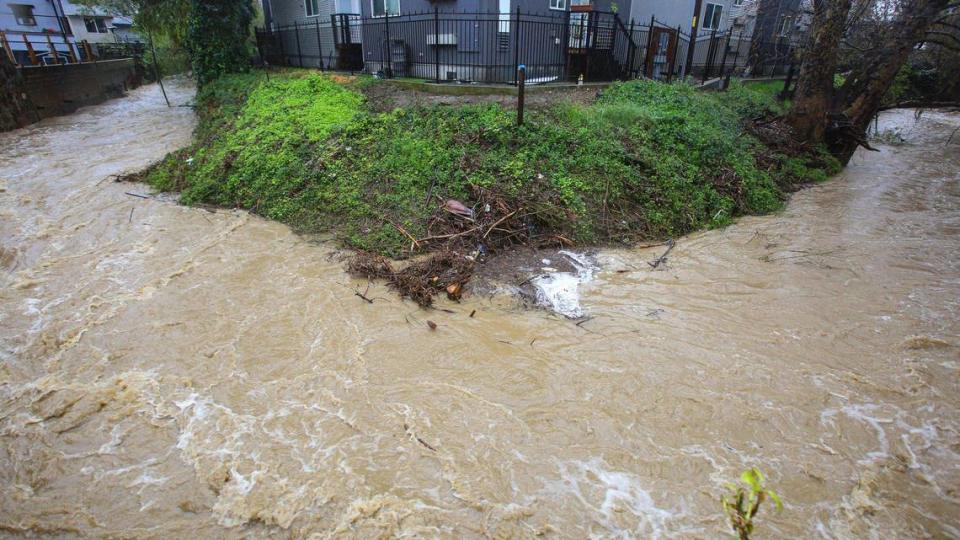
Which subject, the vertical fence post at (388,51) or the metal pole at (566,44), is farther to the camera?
the vertical fence post at (388,51)

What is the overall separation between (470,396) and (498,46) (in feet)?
35.8

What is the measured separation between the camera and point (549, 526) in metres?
3.78

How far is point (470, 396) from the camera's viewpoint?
4996 millimetres

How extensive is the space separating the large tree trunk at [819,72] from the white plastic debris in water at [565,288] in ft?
29.9

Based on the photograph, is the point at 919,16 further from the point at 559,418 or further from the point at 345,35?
the point at 345,35

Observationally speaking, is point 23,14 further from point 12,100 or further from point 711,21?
point 711,21

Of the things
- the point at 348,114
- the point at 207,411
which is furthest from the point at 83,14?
the point at 207,411

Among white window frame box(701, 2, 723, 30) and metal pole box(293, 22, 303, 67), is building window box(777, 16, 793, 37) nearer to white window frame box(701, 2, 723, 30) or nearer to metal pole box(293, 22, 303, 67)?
white window frame box(701, 2, 723, 30)

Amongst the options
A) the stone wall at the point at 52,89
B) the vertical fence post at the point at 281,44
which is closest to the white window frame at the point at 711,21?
the vertical fence post at the point at 281,44

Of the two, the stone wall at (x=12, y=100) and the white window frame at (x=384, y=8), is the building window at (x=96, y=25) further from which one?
the white window frame at (x=384, y=8)

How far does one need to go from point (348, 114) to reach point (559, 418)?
8.84m

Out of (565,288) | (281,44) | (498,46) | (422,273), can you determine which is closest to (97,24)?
(281,44)

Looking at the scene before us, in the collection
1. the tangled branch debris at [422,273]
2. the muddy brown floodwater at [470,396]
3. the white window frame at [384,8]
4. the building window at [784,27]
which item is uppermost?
the white window frame at [384,8]

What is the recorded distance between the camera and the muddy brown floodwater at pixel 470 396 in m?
3.89
